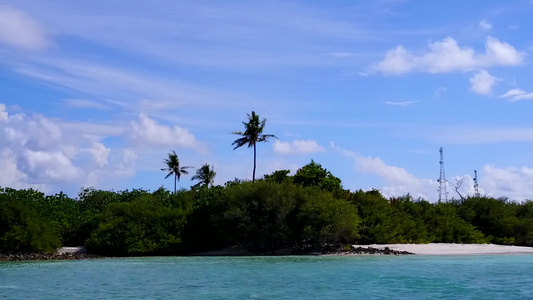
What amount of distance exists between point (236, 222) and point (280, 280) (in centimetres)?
2351

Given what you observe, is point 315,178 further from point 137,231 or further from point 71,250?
point 71,250

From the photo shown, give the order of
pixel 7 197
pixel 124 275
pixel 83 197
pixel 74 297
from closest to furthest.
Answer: pixel 74 297 → pixel 124 275 → pixel 7 197 → pixel 83 197

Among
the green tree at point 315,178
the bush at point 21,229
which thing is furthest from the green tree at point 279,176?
the bush at point 21,229

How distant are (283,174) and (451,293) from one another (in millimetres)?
44384

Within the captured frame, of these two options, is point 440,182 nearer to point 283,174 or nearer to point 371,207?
point 283,174

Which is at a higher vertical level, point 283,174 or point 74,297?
point 283,174

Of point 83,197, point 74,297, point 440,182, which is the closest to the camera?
point 74,297

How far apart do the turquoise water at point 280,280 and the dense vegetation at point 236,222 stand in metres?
10.4

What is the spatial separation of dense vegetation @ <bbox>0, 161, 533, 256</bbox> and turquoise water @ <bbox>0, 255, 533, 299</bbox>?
10.4 metres

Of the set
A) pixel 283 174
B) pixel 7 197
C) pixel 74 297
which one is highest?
pixel 283 174

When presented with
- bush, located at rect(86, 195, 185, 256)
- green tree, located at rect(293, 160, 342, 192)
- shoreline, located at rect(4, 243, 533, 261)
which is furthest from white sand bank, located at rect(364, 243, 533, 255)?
bush, located at rect(86, 195, 185, 256)

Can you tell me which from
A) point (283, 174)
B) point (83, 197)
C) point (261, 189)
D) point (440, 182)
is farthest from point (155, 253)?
point (440, 182)

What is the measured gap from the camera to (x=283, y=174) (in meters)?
69.0

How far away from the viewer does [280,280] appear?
30047mm
